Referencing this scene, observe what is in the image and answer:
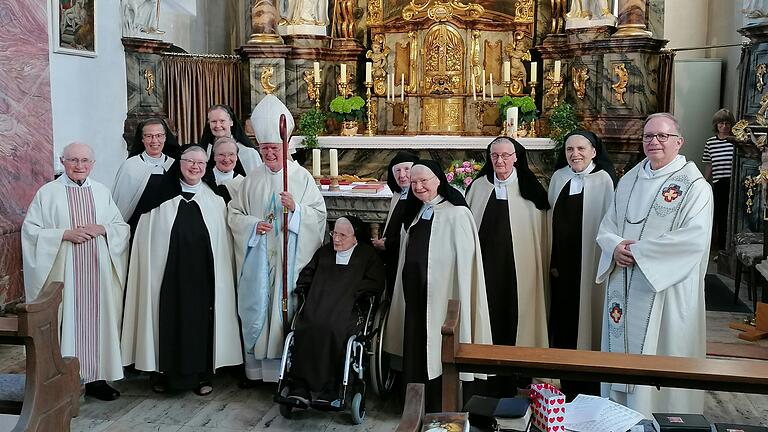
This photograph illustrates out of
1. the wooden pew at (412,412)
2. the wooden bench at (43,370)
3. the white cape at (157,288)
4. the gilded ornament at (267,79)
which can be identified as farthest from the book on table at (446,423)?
the gilded ornament at (267,79)

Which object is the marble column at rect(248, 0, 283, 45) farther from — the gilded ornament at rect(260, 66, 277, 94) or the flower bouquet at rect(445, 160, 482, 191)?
the flower bouquet at rect(445, 160, 482, 191)

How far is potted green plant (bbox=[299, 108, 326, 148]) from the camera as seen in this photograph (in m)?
10.2

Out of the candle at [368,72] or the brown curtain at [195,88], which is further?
the brown curtain at [195,88]

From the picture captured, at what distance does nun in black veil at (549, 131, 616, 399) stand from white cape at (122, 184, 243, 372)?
2181 millimetres

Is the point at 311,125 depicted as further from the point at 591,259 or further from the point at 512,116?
the point at 591,259

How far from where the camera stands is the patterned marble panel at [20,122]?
696 centimetres

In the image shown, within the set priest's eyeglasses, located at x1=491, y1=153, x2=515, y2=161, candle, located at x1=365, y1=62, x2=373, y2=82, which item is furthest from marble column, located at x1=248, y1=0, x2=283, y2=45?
priest's eyeglasses, located at x1=491, y1=153, x2=515, y2=161

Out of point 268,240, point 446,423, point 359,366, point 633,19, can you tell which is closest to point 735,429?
point 446,423

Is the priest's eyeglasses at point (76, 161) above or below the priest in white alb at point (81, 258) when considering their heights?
above

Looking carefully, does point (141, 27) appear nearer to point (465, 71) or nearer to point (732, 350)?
point (465, 71)

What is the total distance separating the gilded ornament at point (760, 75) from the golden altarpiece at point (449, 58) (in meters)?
3.25

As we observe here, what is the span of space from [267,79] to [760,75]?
6.16m

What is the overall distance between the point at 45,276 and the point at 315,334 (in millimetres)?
1743

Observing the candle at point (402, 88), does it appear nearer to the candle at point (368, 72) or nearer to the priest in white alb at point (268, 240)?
the candle at point (368, 72)
